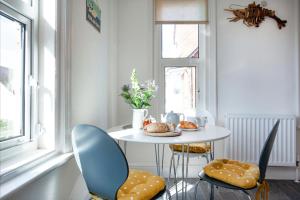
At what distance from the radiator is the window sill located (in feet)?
6.27

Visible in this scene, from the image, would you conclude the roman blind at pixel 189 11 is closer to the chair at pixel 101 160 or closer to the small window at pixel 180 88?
the small window at pixel 180 88

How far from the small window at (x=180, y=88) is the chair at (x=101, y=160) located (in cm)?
191

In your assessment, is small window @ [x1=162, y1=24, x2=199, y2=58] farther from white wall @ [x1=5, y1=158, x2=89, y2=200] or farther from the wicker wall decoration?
white wall @ [x1=5, y1=158, x2=89, y2=200]

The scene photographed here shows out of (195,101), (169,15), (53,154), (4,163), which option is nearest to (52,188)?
(53,154)

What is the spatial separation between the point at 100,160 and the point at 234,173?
2.92 ft

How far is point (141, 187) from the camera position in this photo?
124 centimetres

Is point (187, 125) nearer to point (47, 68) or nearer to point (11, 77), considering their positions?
point (47, 68)

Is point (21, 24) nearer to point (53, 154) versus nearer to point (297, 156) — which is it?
point (53, 154)

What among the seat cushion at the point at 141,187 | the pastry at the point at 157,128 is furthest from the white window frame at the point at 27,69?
the pastry at the point at 157,128

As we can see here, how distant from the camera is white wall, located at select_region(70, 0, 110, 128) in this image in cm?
163

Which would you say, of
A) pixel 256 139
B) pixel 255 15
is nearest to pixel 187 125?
pixel 256 139

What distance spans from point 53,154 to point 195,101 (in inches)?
75.1

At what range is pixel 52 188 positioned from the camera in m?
1.27

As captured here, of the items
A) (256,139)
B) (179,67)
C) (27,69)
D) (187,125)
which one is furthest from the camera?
(179,67)
